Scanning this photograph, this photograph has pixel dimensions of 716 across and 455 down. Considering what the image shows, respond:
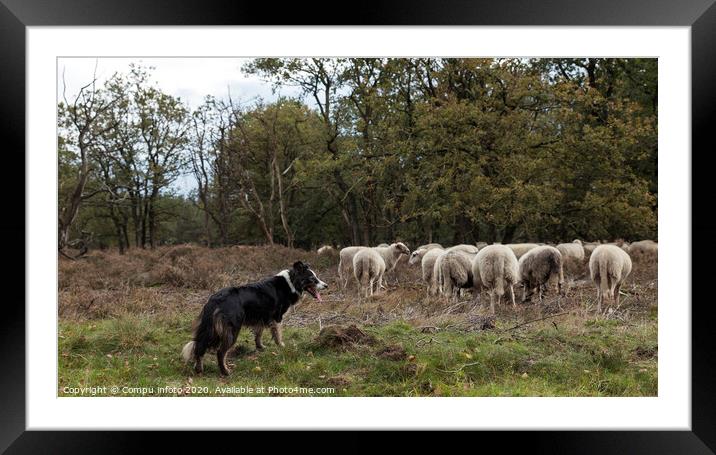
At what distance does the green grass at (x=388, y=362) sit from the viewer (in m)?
6.17

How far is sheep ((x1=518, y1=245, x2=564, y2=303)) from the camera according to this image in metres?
7.52

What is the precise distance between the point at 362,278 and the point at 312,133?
2.22m

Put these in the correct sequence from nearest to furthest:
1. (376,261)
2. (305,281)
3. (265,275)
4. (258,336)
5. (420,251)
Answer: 1. (258,336)
2. (305,281)
3. (265,275)
4. (376,261)
5. (420,251)

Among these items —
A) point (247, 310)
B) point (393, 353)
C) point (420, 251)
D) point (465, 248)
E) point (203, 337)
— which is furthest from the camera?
point (465, 248)

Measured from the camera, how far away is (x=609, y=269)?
755 centimetres

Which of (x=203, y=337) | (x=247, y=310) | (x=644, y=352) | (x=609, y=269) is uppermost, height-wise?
(x=609, y=269)

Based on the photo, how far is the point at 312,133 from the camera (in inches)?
288

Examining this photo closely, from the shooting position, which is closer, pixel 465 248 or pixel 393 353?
pixel 393 353

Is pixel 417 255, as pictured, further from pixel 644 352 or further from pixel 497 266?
pixel 644 352

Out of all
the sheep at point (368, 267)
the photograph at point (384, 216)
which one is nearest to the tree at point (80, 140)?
the photograph at point (384, 216)

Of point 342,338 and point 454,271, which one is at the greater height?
point 454,271

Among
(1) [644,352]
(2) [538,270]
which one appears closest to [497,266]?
A: (2) [538,270]

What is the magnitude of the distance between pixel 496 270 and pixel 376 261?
1818 mm

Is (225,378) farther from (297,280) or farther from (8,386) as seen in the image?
(8,386)
